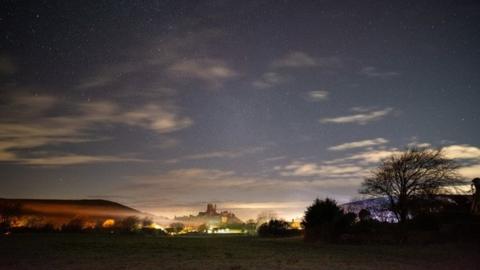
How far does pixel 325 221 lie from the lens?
44188 mm

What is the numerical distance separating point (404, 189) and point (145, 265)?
95.6 feet

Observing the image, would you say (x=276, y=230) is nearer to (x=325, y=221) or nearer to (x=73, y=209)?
(x=325, y=221)

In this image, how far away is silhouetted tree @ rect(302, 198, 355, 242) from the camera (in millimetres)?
41312

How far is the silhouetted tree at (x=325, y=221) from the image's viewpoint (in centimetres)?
4131

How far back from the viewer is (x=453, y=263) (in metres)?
20.4

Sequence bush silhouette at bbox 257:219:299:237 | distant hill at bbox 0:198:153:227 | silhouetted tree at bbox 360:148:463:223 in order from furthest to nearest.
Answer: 1. distant hill at bbox 0:198:153:227
2. bush silhouette at bbox 257:219:299:237
3. silhouetted tree at bbox 360:148:463:223

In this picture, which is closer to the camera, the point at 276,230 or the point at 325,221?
the point at 325,221

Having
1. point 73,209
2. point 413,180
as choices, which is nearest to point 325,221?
point 413,180

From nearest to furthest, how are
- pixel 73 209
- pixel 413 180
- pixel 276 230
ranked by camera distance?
1. pixel 413 180
2. pixel 276 230
3. pixel 73 209

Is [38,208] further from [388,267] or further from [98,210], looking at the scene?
[388,267]

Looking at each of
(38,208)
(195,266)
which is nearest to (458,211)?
(195,266)

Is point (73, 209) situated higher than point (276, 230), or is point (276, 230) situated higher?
point (73, 209)

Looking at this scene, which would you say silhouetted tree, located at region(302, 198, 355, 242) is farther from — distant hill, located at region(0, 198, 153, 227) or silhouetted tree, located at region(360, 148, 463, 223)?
distant hill, located at region(0, 198, 153, 227)

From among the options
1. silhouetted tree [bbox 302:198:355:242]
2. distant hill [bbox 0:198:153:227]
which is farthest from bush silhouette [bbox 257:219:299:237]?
distant hill [bbox 0:198:153:227]
